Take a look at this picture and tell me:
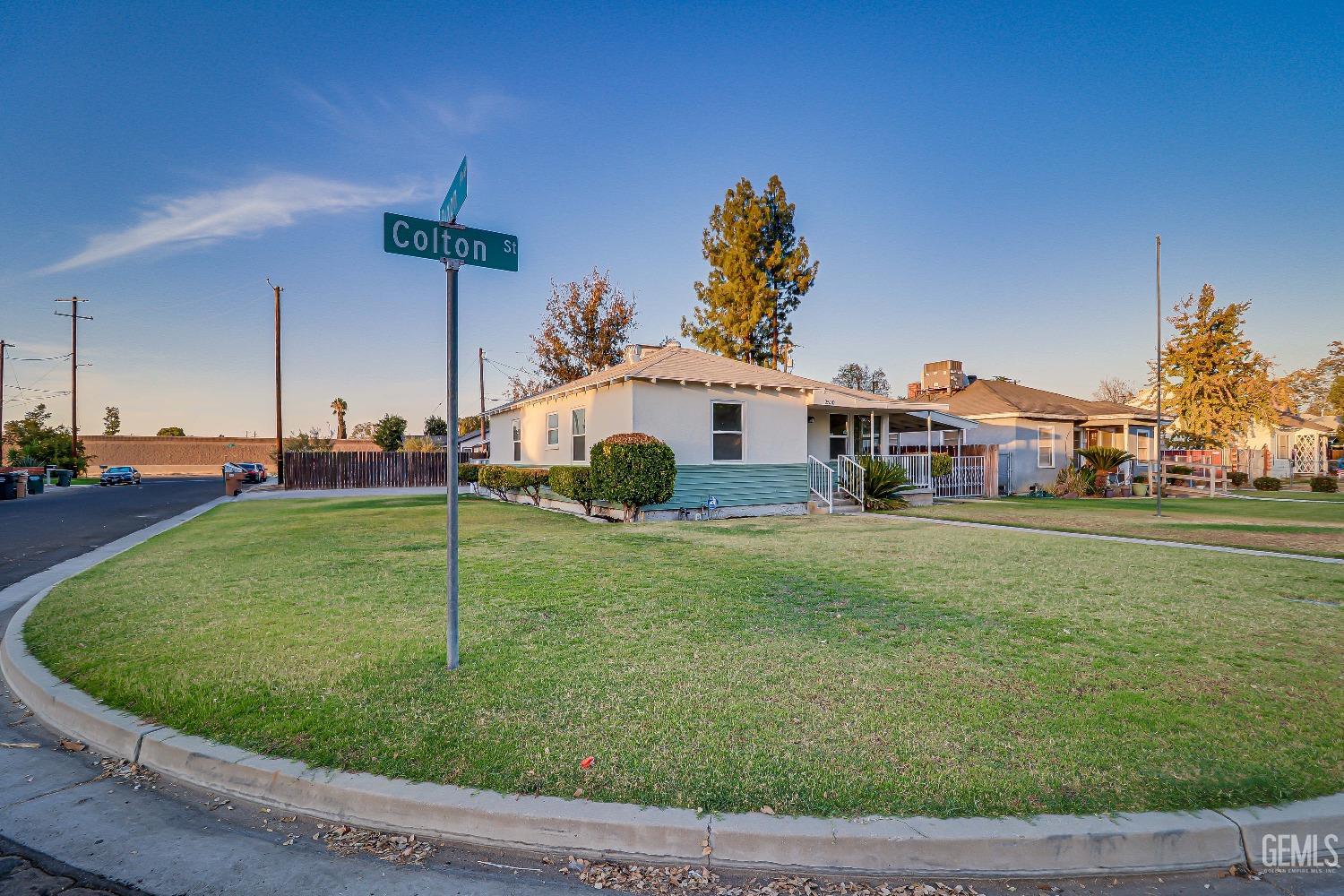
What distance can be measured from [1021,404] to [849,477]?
460 inches

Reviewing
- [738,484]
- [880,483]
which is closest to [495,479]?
[738,484]

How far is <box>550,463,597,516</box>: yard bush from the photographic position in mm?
15492

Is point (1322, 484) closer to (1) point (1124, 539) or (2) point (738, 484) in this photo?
(1) point (1124, 539)

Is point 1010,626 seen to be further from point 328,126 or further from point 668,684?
point 328,126

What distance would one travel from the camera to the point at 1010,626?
552 cm

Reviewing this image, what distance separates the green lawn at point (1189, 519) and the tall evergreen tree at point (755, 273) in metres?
15.4

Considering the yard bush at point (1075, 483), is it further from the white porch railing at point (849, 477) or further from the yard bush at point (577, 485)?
the yard bush at point (577, 485)

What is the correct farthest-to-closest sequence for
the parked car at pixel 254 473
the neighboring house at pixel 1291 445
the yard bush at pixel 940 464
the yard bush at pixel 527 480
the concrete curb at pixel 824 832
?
the parked car at pixel 254 473, the neighboring house at pixel 1291 445, the yard bush at pixel 940 464, the yard bush at pixel 527 480, the concrete curb at pixel 824 832

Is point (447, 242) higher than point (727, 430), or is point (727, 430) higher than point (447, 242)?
point (447, 242)

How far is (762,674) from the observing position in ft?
14.2

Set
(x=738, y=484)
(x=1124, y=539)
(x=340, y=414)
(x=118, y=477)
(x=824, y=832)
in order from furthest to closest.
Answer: (x=340, y=414) → (x=118, y=477) → (x=738, y=484) → (x=1124, y=539) → (x=824, y=832)

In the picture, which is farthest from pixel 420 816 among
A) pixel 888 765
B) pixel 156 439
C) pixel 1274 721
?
pixel 156 439

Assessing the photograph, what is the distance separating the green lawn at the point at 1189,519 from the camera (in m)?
11.3

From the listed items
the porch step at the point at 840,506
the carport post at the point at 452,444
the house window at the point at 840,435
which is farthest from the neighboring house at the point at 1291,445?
the carport post at the point at 452,444
